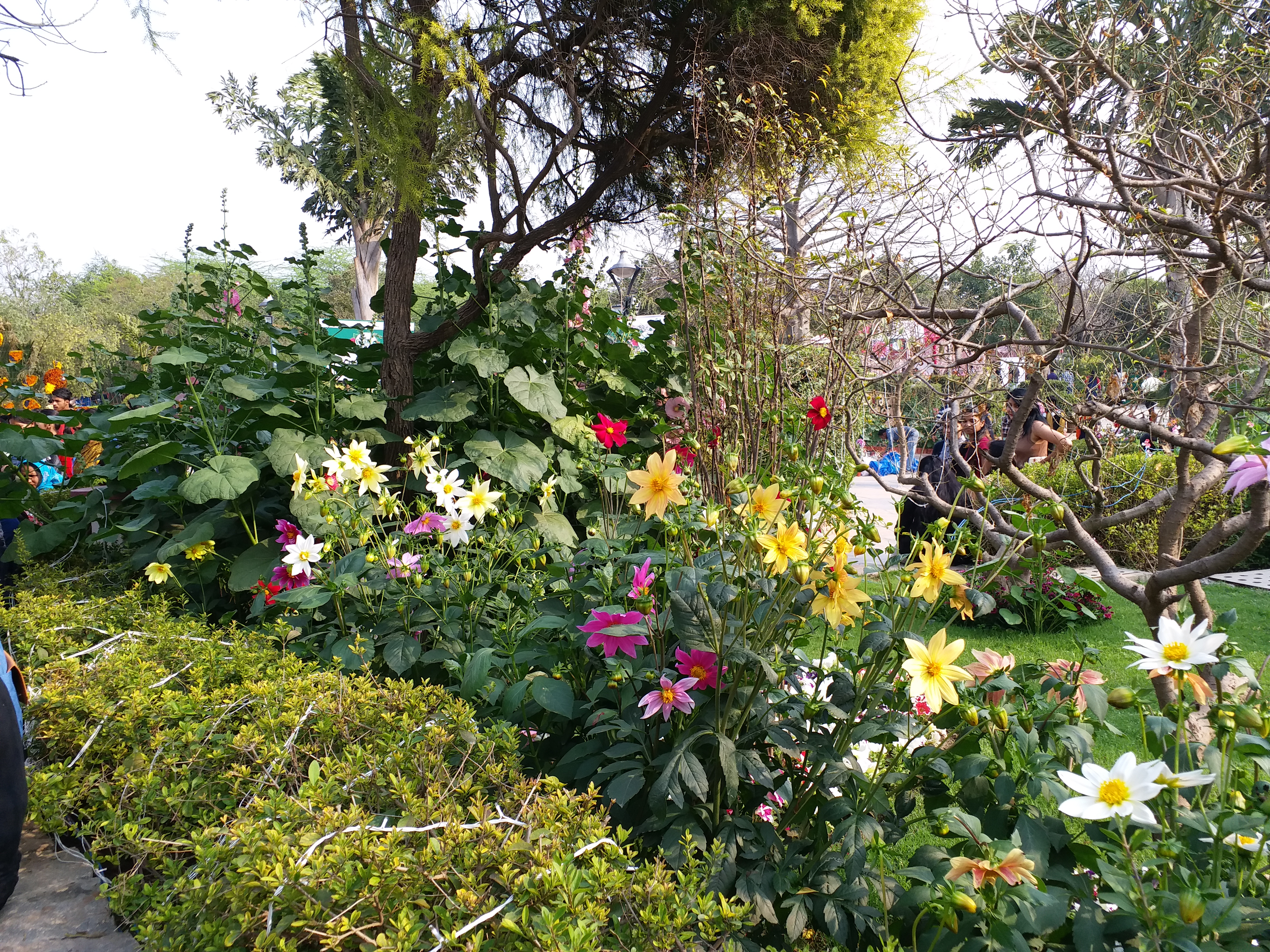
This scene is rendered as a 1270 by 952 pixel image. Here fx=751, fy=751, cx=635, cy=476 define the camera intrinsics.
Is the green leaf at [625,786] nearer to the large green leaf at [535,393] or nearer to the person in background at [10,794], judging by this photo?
the person in background at [10,794]

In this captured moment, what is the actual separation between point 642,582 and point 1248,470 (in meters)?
1.04

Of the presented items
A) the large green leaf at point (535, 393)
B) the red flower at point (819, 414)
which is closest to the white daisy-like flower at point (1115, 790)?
the red flower at point (819, 414)

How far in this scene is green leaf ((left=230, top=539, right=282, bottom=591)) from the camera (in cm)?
250

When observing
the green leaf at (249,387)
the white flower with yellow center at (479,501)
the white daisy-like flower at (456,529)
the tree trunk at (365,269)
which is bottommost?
the white daisy-like flower at (456,529)

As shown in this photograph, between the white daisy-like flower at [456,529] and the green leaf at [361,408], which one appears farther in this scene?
the green leaf at [361,408]

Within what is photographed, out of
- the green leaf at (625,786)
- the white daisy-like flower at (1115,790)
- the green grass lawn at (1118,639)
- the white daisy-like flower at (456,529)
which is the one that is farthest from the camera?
the green grass lawn at (1118,639)

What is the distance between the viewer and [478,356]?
3.08m

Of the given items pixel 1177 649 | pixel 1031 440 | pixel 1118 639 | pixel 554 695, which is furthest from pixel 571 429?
pixel 1118 639

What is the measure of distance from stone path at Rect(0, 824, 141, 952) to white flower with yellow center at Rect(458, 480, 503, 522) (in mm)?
1073

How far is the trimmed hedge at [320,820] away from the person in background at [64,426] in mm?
2379

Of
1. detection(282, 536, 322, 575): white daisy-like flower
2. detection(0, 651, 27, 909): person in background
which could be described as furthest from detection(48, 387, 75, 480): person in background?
detection(0, 651, 27, 909): person in background

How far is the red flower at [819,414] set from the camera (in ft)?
7.96

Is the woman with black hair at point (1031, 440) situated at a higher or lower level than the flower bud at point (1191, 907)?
higher

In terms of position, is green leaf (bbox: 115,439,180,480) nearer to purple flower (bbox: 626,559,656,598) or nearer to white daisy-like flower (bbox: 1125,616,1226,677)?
purple flower (bbox: 626,559,656,598)
